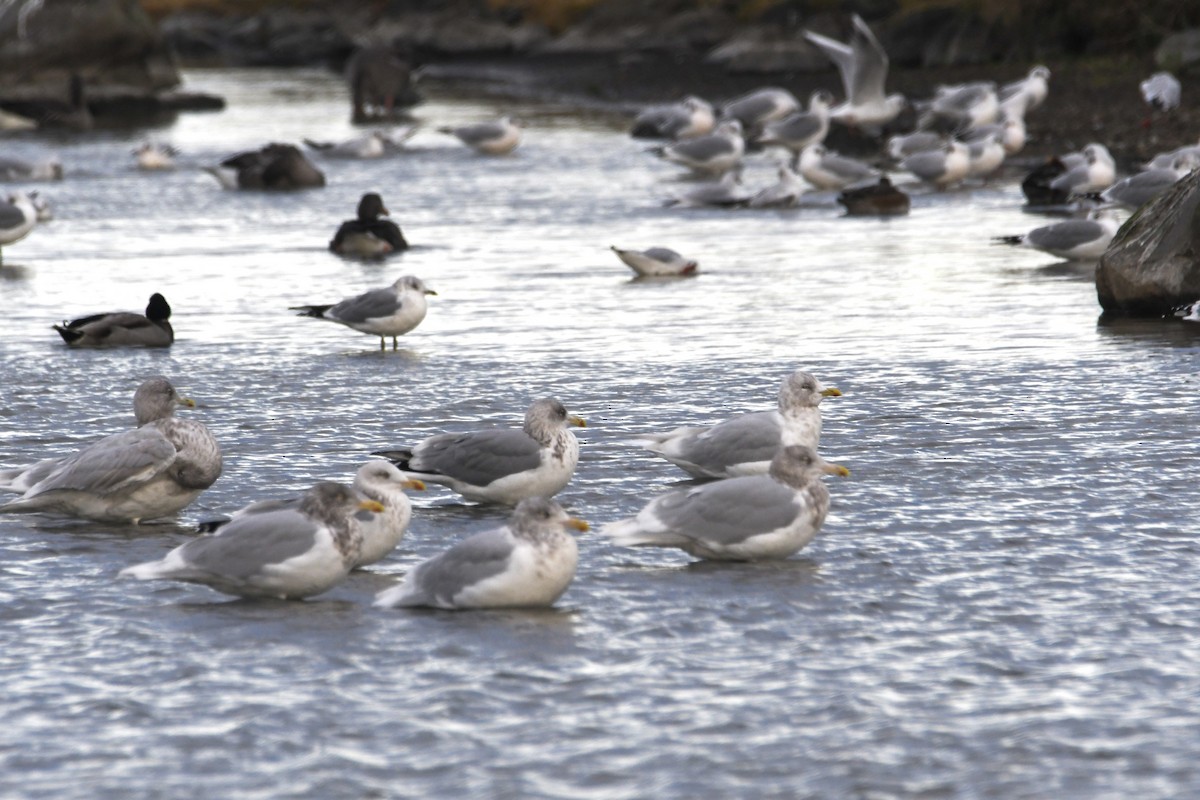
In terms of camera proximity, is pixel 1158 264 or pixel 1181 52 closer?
pixel 1158 264

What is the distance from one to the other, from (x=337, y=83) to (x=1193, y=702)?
2473 inches

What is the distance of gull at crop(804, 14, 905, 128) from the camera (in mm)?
33500

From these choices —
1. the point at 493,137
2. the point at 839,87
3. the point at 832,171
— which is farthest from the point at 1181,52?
the point at 832,171

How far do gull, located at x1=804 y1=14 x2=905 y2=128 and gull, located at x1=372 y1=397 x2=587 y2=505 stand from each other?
25656 millimetres

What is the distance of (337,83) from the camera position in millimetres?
66625

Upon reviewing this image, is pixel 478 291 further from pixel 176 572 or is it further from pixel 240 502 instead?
pixel 176 572

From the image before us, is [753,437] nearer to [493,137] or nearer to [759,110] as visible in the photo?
[493,137]

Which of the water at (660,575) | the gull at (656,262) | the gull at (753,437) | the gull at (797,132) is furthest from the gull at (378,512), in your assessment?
the gull at (797,132)

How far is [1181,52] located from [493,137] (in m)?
15.8

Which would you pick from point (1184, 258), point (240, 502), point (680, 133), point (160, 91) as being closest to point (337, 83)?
point (160, 91)

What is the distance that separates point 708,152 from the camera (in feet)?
94.0

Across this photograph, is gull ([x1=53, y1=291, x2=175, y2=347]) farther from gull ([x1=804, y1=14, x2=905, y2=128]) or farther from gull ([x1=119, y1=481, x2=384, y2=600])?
gull ([x1=804, y1=14, x2=905, y2=128])

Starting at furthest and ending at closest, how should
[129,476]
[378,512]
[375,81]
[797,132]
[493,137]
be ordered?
[375,81] → [493,137] → [797,132] → [129,476] → [378,512]

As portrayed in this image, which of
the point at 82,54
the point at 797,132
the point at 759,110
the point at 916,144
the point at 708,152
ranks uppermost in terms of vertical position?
the point at 82,54
